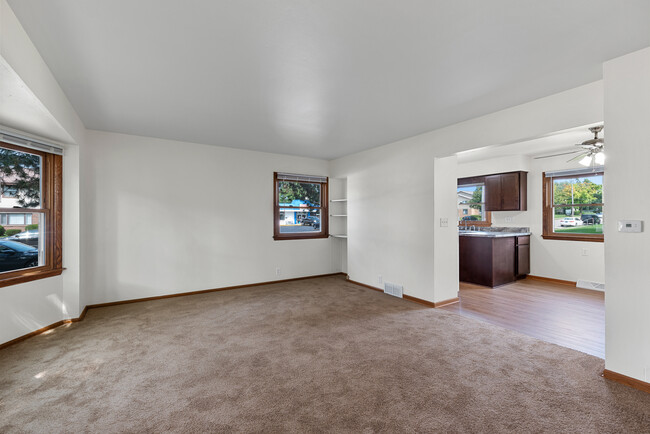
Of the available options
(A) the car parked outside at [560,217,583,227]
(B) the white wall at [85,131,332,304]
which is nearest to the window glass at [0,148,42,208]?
(B) the white wall at [85,131,332,304]

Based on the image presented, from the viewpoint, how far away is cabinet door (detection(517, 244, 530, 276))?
5648mm

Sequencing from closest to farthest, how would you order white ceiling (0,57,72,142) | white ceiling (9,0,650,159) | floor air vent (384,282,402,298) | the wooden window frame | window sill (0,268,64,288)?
white ceiling (9,0,650,159) → white ceiling (0,57,72,142) → window sill (0,268,64,288) → the wooden window frame → floor air vent (384,282,402,298)

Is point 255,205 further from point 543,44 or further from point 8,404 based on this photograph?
point 543,44

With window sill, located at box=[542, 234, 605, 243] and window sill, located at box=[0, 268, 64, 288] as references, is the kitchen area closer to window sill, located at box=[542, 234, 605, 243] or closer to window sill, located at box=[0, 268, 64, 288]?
window sill, located at box=[542, 234, 605, 243]

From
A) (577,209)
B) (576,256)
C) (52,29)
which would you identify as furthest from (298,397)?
(577,209)

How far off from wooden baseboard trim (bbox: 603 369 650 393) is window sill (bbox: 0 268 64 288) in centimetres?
537

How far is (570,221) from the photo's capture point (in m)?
5.56

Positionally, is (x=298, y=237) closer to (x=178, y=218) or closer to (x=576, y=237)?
(x=178, y=218)

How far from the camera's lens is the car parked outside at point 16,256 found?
2.96 meters

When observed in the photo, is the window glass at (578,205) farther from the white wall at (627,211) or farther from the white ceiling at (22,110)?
the white ceiling at (22,110)

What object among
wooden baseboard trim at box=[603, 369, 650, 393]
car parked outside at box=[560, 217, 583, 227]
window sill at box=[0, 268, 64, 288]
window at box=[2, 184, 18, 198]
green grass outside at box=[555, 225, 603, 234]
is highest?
window at box=[2, 184, 18, 198]

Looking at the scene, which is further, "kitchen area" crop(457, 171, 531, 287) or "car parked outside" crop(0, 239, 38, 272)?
"kitchen area" crop(457, 171, 531, 287)

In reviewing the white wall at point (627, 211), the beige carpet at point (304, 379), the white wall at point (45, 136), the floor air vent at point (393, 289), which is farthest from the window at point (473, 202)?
the white wall at point (45, 136)

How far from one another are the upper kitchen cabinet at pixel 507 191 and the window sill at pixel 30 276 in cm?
735
